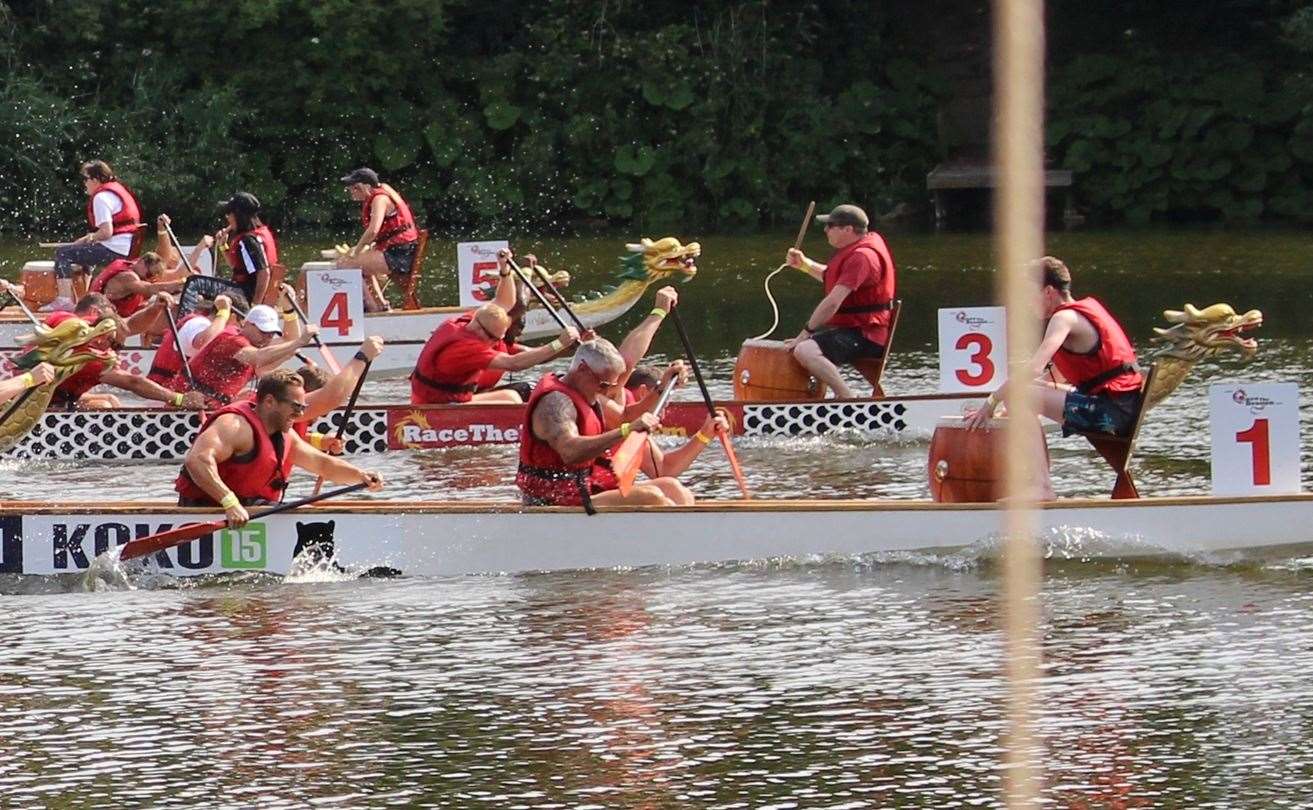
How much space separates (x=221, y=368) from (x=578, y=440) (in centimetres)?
500

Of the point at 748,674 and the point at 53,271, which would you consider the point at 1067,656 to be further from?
the point at 53,271

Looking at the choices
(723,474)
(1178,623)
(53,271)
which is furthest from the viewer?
(53,271)

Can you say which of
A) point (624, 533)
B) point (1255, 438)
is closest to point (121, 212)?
point (624, 533)

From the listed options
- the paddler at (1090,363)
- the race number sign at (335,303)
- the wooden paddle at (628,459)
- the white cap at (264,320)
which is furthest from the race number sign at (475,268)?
the wooden paddle at (628,459)

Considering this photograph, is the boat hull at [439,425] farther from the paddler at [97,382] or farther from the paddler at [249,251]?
the paddler at [249,251]

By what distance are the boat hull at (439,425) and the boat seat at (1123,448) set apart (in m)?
3.36

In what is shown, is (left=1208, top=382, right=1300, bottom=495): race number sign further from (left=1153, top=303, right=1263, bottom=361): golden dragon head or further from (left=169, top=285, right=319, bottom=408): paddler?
(left=169, top=285, right=319, bottom=408): paddler

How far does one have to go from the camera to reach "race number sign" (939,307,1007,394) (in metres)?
16.2

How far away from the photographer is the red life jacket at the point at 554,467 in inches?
452

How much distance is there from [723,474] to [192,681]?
5.75 m

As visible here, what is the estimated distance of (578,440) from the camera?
11.3 metres

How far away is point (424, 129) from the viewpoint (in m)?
33.8

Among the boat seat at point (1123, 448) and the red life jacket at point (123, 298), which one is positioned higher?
the red life jacket at point (123, 298)

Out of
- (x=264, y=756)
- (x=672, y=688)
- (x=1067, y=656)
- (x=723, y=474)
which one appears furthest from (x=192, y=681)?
(x=723, y=474)
